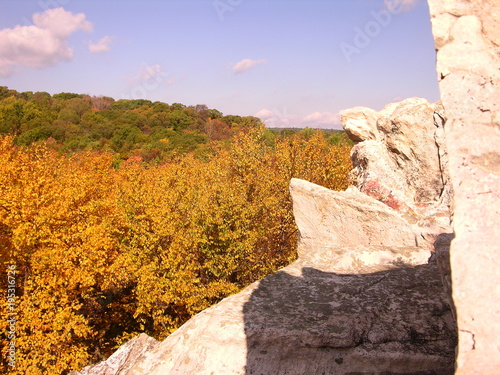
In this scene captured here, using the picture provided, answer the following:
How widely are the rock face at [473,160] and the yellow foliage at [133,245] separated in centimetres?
1632

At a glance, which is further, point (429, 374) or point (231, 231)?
point (231, 231)

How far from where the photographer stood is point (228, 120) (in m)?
124

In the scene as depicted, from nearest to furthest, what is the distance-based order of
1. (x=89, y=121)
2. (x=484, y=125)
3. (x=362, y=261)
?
(x=484, y=125) < (x=362, y=261) < (x=89, y=121)

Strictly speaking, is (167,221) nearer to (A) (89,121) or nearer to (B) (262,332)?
(B) (262,332)

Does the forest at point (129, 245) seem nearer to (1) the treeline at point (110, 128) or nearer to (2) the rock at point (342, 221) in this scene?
(2) the rock at point (342, 221)

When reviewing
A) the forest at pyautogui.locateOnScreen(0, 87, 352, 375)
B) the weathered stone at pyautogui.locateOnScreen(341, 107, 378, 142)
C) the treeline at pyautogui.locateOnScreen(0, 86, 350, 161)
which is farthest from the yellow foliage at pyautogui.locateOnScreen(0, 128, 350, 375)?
the treeline at pyautogui.locateOnScreen(0, 86, 350, 161)

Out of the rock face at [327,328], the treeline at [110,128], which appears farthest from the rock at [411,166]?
the treeline at [110,128]

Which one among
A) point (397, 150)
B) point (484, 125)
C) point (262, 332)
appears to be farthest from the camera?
point (397, 150)

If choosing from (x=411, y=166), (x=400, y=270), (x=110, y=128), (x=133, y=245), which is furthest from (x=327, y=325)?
(x=110, y=128)

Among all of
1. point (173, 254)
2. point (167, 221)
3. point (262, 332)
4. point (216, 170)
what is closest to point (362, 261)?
point (262, 332)

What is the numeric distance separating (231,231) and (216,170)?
23.0 ft

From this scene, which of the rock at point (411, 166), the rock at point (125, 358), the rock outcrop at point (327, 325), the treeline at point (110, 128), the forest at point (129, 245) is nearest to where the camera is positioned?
the rock outcrop at point (327, 325)

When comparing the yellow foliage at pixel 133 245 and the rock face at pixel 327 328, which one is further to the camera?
the yellow foliage at pixel 133 245

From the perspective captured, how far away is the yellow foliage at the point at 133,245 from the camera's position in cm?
1608
